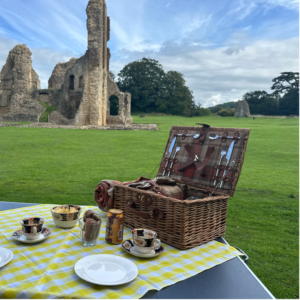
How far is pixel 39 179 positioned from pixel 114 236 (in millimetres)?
6357

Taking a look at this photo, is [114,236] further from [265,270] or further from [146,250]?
[265,270]

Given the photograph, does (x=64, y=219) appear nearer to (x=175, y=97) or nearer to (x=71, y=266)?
(x=71, y=266)

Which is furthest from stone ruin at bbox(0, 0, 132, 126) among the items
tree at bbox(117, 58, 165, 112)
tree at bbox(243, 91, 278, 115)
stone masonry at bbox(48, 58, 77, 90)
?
tree at bbox(243, 91, 278, 115)

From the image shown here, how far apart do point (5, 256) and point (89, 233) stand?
45 centimetres

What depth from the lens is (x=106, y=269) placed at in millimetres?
1413

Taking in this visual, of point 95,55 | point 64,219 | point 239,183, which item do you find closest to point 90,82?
point 95,55

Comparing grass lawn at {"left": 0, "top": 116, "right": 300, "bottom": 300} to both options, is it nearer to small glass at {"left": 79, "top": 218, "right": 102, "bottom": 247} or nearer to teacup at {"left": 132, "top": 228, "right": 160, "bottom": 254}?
teacup at {"left": 132, "top": 228, "right": 160, "bottom": 254}

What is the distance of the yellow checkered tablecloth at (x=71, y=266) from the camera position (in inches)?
48.2

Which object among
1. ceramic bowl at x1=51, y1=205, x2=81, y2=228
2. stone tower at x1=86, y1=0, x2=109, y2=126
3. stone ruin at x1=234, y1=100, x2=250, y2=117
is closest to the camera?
ceramic bowl at x1=51, y1=205, x2=81, y2=228

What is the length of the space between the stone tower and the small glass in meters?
24.7

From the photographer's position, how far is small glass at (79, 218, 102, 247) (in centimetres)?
168

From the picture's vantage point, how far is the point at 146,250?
159cm

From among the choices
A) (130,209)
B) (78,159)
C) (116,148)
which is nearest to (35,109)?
(116,148)

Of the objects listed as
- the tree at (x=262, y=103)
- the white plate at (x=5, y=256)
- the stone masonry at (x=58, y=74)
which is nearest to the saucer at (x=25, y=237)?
the white plate at (x=5, y=256)
